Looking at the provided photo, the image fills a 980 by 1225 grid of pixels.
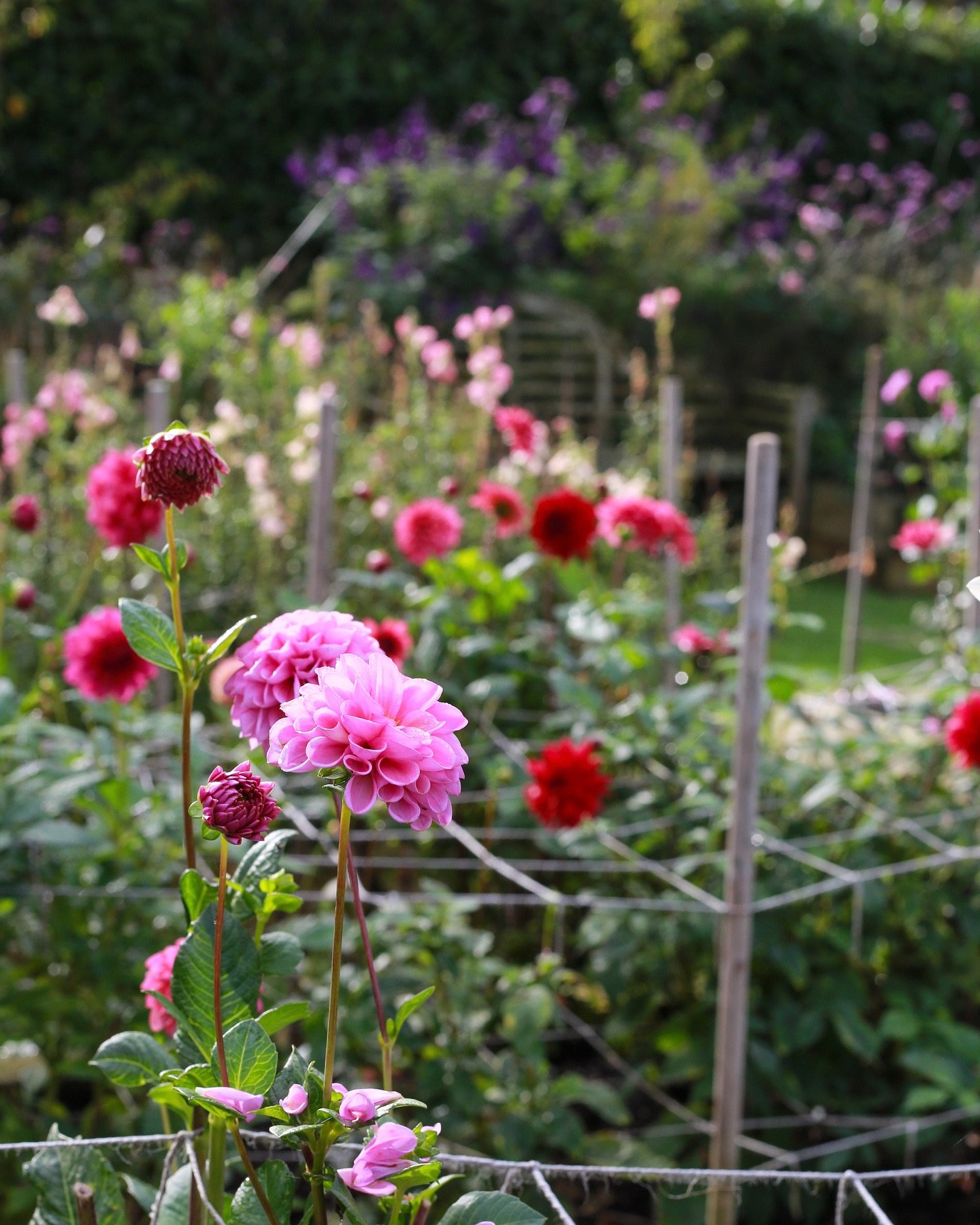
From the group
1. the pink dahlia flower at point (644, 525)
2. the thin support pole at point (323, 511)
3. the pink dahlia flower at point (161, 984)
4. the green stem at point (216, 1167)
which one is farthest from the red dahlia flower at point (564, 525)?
the green stem at point (216, 1167)

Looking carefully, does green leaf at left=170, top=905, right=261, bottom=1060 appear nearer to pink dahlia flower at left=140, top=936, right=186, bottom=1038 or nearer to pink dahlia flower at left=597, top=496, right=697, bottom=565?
pink dahlia flower at left=140, top=936, right=186, bottom=1038

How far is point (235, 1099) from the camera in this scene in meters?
0.58

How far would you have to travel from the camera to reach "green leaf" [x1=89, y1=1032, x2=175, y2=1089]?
2.53ft

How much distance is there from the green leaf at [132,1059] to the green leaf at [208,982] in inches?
2.8

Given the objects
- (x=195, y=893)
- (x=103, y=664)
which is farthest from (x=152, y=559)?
(x=103, y=664)

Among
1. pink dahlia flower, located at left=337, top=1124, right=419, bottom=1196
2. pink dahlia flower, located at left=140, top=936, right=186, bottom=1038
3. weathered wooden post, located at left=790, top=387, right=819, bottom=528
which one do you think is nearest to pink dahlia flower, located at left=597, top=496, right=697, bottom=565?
pink dahlia flower, located at left=140, top=936, right=186, bottom=1038

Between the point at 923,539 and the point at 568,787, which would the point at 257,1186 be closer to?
the point at 568,787

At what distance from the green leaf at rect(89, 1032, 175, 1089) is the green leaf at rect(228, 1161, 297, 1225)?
4.9 inches

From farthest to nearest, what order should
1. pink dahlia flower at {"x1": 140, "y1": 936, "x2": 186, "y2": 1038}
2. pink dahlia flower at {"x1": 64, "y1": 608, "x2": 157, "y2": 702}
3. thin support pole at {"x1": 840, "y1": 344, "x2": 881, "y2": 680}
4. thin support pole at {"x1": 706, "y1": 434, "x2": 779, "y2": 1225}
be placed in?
1. thin support pole at {"x1": 840, "y1": 344, "x2": 881, "y2": 680}
2. thin support pole at {"x1": 706, "y1": 434, "x2": 779, "y2": 1225}
3. pink dahlia flower at {"x1": 64, "y1": 608, "x2": 157, "y2": 702}
4. pink dahlia flower at {"x1": 140, "y1": 936, "x2": 186, "y2": 1038}

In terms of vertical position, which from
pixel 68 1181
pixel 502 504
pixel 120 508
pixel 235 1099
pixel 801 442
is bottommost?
pixel 68 1181

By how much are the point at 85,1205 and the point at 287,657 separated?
299 millimetres

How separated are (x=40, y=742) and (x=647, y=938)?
33.8 inches

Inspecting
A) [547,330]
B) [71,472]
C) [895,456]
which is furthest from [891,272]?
[71,472]

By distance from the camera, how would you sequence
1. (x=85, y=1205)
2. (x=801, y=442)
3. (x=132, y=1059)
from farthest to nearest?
1. (x=801, y=442)
2. (x=132, y=1059)
3. (x=85, y=1205)
